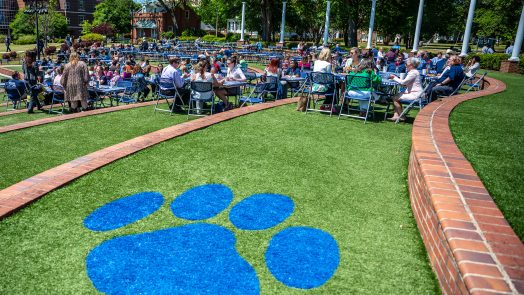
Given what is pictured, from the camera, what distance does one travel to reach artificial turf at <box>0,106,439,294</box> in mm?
2691

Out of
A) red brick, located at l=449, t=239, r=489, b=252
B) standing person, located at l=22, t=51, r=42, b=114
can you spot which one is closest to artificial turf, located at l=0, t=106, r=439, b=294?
red brick, located at l=449, t=239, r=489, b=252

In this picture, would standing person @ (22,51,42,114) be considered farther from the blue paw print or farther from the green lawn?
the green lawn

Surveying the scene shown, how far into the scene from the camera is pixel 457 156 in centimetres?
373

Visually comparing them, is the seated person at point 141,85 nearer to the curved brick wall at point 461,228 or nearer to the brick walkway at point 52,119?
the brick walkway at point 52,119

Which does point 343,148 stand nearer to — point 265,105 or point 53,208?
point 265,105

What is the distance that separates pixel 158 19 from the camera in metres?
68.6

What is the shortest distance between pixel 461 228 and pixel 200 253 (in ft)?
6.04

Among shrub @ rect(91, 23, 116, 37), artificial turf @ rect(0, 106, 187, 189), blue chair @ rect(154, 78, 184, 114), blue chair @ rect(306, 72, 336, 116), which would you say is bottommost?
artificial turf @ rect(0, 106, 187, 189)

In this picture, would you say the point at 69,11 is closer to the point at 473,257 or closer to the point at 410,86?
the point at 410,86

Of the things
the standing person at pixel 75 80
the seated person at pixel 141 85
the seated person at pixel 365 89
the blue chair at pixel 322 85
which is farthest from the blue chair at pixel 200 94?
the seated person at pixel 141 85

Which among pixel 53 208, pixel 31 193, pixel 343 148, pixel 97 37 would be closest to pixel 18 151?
pixel 31 193

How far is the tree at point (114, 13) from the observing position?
67750 millimetres

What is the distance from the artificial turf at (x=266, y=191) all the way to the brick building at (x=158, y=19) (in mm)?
66956

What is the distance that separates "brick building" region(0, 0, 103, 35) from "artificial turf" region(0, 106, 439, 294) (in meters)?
75.3
